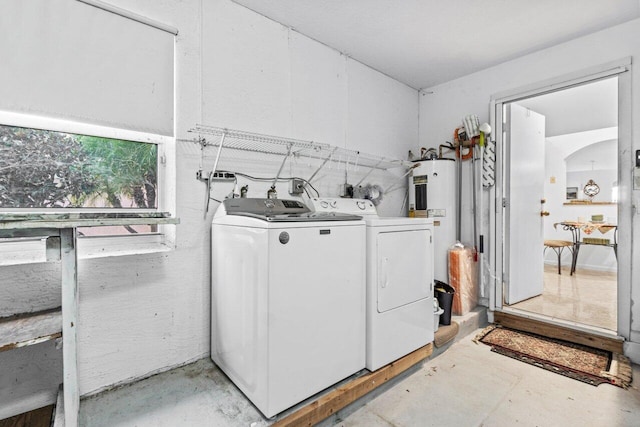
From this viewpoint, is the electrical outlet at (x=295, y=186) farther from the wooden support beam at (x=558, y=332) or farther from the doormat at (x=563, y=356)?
the wooden support beam at (x=558, y=332)

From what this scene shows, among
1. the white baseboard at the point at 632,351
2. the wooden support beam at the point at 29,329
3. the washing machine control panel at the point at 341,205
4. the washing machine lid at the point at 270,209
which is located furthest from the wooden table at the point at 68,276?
the white baseboard at the point at 632,351

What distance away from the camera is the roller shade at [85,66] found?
1475mm

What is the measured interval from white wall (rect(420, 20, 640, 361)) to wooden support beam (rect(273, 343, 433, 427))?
6.56ft

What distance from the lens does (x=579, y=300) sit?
11.8ft

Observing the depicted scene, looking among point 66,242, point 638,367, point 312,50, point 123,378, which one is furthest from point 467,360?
point 312,50

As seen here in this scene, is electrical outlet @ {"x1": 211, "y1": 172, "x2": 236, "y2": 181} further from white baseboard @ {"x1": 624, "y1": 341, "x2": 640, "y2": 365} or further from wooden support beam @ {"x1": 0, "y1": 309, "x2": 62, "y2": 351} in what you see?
white baseboard @ {"x1": 624, "y1": 341, "x2": 640, "y2": 365}

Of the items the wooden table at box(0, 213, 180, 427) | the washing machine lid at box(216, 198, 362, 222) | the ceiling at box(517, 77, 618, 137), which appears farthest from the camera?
the ceiling at box(517, 77, 618, 137)

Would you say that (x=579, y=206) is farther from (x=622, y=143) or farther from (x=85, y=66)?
(x=85, y=66)

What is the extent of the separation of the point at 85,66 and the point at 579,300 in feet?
17.1

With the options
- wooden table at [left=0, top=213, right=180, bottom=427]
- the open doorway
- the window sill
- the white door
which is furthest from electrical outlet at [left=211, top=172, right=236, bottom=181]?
the open doorway

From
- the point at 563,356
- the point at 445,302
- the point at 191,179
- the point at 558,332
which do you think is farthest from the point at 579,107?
the point at 191,179

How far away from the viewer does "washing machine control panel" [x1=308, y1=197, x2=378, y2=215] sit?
2337mm

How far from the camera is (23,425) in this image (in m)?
1.46

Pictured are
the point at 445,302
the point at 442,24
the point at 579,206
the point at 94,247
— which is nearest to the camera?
the point at 94,247
